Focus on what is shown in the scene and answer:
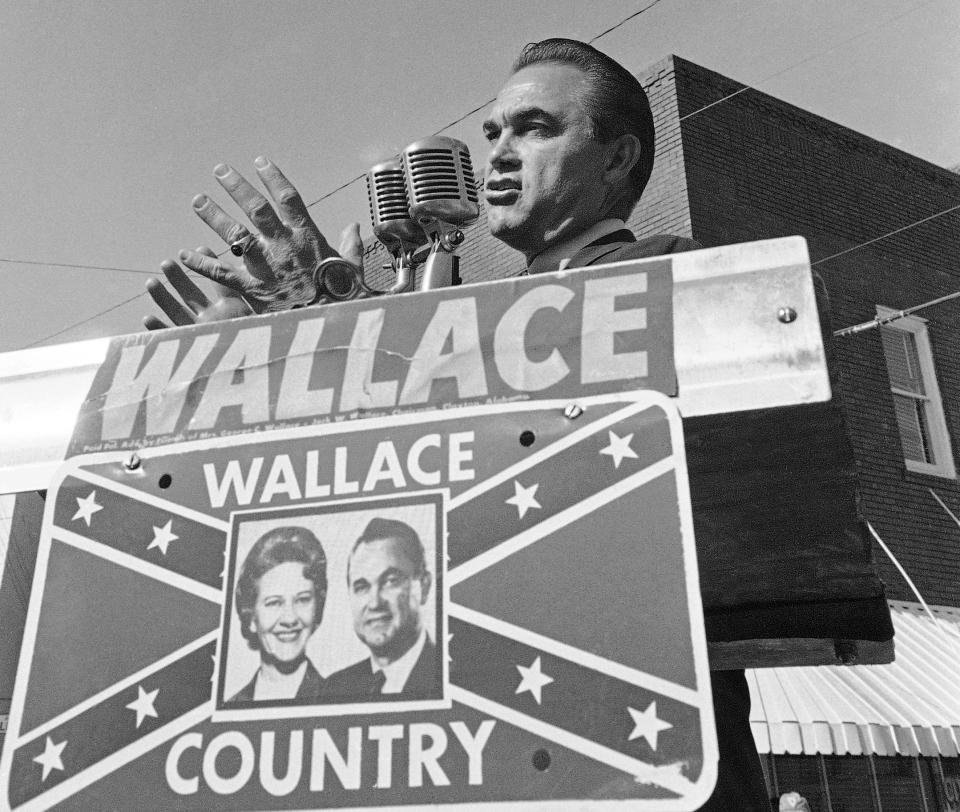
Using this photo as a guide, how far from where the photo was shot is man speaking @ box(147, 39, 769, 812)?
236 centimetres

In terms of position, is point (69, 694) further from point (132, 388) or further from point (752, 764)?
point (752, 764)

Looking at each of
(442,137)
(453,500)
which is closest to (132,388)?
(453,500)

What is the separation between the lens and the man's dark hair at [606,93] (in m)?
2.41

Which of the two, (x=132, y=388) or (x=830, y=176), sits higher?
(x=830, y=176)

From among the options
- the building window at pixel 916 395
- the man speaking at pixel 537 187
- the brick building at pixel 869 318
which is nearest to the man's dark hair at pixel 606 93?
the man speaking at pixel 537 187

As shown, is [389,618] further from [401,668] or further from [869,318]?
[869,318]

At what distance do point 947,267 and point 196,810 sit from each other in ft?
41.4

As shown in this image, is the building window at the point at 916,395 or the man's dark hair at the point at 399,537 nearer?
the man's dark hair at the point at 399,537

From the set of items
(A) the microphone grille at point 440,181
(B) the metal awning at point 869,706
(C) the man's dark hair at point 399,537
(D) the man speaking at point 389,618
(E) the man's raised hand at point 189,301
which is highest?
(A) the microphone grille at point 440,181

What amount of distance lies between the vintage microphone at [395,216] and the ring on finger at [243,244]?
543 millimetres

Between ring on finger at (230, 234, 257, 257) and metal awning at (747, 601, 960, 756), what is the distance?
5.67m

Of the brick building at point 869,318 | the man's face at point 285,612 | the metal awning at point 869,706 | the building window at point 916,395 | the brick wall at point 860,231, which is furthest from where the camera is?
the building window at point 916,395

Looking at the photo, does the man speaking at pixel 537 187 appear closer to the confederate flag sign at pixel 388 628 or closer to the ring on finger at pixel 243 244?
the ring on finger at pixel 243 244

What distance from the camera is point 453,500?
146 cm
